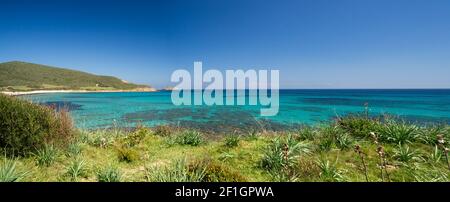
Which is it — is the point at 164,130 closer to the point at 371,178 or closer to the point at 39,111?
the point at 39,111

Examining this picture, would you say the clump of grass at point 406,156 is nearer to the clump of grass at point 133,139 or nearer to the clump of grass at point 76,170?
the clump of grass at point 76,170

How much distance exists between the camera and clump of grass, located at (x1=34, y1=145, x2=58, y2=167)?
181 inches

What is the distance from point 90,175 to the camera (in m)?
4.25

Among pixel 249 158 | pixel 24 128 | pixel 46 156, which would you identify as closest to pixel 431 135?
pixel 249 158

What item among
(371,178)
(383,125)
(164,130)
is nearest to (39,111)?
(164,130)

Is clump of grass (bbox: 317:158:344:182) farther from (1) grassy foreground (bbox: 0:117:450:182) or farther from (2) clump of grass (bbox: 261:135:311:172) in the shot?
(2) clump of grass (bbox: 261:135:311:172)

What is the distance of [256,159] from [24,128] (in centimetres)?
480

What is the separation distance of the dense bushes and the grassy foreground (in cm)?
22

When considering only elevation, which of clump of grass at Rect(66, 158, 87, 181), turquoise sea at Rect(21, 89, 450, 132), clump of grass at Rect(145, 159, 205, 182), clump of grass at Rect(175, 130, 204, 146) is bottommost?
turquoise sea at Rect(21, 89, 450, 132)

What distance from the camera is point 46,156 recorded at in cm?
465

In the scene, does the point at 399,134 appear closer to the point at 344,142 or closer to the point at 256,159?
the point at 344,142

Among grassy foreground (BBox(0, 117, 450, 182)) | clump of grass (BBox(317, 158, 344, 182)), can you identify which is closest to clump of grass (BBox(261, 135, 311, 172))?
grassy foreground (BBox(0, 117, 450, 182))
